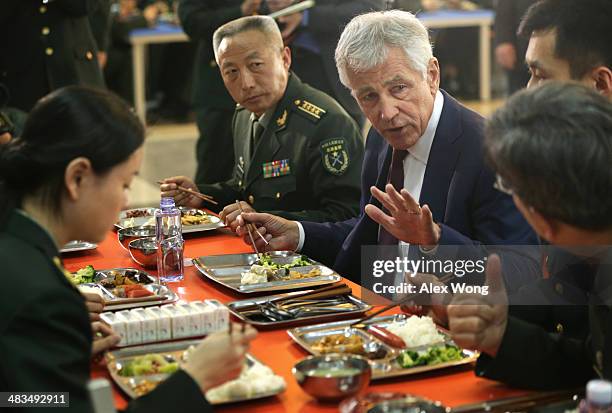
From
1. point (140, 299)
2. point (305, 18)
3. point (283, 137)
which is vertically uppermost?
point (305, 18)

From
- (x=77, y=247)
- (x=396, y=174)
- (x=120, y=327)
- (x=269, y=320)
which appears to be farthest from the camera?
(x=77, y=247)

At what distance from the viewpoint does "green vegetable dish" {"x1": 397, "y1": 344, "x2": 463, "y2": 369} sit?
7.21 ft

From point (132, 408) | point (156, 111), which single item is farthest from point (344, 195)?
point (156, 111)

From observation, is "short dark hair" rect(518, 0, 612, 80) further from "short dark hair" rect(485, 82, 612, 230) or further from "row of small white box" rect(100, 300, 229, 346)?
"row of small white box" rect(100, 300, 229, 346)

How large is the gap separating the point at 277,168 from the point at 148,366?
189 centimetres

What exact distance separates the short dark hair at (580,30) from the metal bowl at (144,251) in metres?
1.37

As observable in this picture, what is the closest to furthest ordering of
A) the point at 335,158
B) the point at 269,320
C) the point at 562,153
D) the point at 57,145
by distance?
the point at 562,153 < the point at 57,145 < the point at 269,320 < the point at 335,158

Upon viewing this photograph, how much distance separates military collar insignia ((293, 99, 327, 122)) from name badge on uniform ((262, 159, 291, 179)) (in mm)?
205

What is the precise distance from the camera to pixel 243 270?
307cm

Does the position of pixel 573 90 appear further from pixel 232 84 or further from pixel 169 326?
pixel 232 84

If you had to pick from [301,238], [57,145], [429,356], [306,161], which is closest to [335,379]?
[429,356]

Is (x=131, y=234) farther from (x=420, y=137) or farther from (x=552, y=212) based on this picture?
(x=552, y=212)

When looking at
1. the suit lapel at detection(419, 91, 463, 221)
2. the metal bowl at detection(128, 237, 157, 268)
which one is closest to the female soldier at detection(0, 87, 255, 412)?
the metal bowl at detection(128, 237, 157, 268)

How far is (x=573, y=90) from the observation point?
6.43 ft
